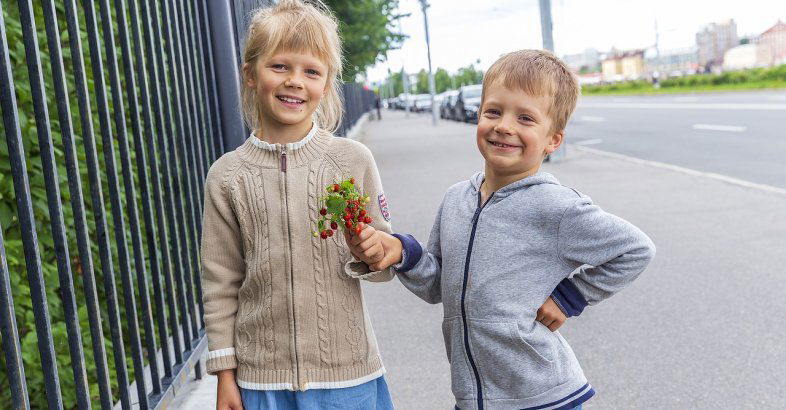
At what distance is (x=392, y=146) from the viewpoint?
1948 cm

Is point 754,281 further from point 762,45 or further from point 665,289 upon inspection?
point 762,45

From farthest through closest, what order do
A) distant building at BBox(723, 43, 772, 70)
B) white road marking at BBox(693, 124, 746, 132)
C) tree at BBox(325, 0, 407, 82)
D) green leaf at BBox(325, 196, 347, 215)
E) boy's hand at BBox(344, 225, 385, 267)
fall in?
distant building at BBox(723, 43, 772, 70) < white road marking at BBox(693, 124, 746, 132) < tree at BBox(325, 0, 407, 82) < boy's hand at BBox(344, 225, 385, 267) < green leaf at BBox(325, 196, 347, 215)

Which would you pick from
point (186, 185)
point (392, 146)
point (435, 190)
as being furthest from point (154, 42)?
point (392, 146)

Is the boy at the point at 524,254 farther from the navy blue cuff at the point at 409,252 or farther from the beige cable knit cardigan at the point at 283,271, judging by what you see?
the beige cable knit cardigan at the point at 283,271

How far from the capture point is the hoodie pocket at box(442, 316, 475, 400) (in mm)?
1989

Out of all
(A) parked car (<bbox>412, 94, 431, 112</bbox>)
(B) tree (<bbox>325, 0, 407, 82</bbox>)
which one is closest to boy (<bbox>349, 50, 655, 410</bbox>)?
(B) tree (<bbox>325, 0, 407, 82</bbox>)

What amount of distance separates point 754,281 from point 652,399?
213 cm

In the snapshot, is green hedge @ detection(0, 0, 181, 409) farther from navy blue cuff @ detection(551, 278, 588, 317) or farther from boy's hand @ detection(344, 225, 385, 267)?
navy blue cuff @ detection(551, 278, 588, 317)

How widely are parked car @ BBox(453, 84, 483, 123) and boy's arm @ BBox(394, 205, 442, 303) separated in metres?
26.8

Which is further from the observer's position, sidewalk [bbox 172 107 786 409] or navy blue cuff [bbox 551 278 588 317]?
sidewalk [bbox 172 107 786 409]

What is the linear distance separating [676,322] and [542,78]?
2977mm

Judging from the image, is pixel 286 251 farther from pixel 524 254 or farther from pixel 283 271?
pixel 524 254

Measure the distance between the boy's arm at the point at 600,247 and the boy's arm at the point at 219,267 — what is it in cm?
79

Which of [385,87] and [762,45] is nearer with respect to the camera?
[385,87]
